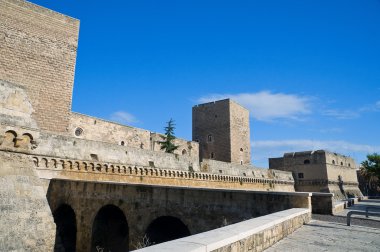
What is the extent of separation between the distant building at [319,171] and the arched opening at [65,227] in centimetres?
3097

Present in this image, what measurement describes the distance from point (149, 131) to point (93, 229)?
12619 millimetres

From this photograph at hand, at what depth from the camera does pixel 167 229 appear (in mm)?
10078

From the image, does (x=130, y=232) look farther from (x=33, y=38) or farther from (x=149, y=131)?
(x=149, y=131)

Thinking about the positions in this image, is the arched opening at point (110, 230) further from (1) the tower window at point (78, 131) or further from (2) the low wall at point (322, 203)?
(1) the tower window at point (78, 131)

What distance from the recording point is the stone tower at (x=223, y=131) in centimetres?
3054

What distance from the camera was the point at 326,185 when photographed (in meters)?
34.0

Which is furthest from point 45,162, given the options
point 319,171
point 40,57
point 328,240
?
point 319,171

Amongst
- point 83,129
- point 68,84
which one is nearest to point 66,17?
point 68,84

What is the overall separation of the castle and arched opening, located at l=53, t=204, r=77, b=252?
41 millimetres

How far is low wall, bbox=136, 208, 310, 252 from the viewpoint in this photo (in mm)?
2747

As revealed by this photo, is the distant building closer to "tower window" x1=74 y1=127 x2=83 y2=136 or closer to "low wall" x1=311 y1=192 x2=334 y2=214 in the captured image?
"low wall" x1=311 y1=192 x2=334 y2=214

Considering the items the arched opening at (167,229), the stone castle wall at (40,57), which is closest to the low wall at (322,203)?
the arched opening at (167,229)

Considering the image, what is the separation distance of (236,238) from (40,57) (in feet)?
48.3

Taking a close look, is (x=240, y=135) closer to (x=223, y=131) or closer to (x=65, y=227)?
(x=223, y=131)
